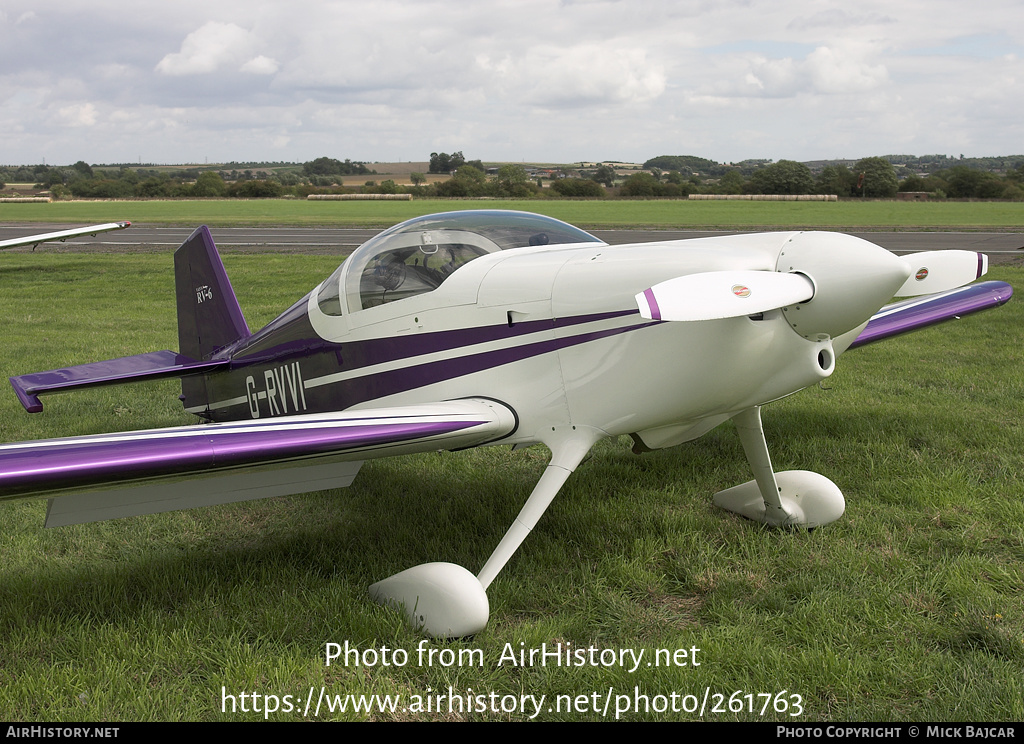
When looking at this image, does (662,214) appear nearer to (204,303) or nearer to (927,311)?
(927,311)

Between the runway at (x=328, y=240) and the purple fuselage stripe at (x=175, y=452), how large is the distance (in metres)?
16.4

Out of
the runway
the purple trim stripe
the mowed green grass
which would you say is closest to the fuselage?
the purple trim stripe

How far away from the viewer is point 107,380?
199 inches

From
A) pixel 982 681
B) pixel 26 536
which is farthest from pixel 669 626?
pixel 26 536

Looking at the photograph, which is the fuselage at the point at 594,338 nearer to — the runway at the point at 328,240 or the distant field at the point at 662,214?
the runway at the point at 328,240

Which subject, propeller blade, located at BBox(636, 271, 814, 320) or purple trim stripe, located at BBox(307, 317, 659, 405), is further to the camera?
purple trim stripe, located at BBox(307, 317, 659, 405)

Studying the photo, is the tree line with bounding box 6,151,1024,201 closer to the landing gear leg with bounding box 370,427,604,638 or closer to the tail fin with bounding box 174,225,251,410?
the tail fin with bounding box 174,225,251,410

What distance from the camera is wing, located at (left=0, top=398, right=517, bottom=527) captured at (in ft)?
9.13

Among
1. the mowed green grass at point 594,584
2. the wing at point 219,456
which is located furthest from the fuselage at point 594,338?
the mowed green grass at point 594,584

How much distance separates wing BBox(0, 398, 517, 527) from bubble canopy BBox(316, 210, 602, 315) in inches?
28.4

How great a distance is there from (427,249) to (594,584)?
6.29ft

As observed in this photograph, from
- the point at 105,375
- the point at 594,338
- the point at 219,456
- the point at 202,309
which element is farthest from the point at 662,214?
the point at 219,456
